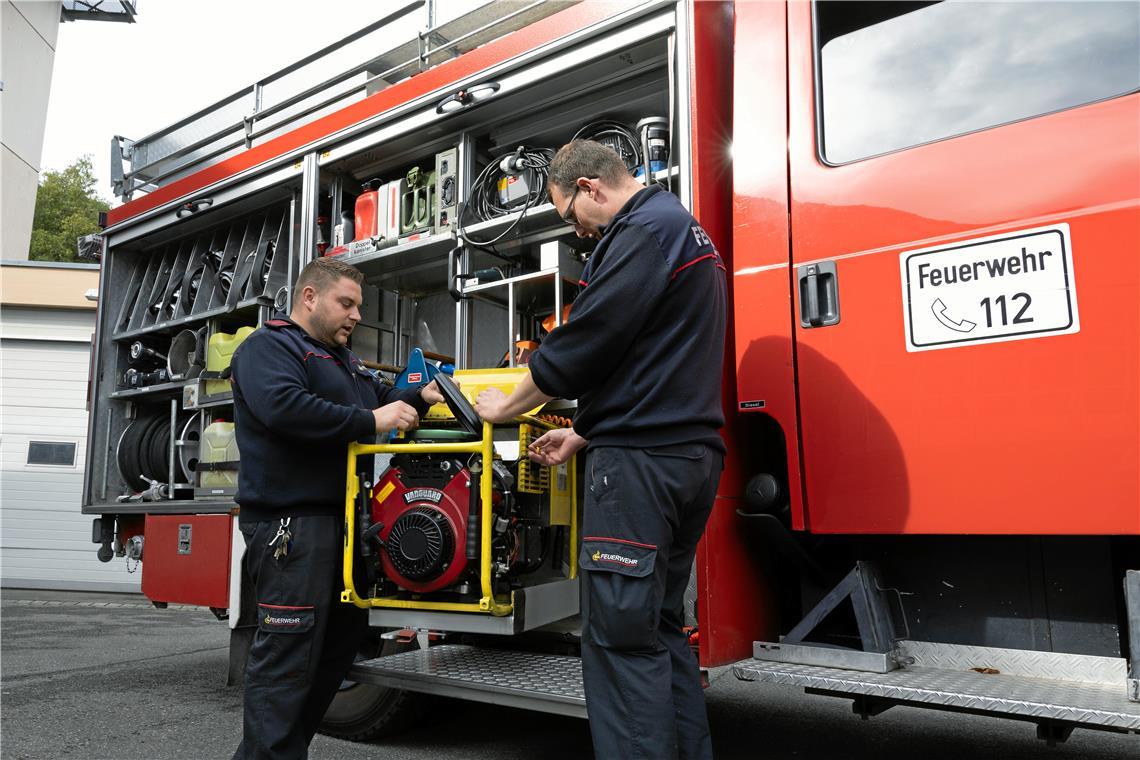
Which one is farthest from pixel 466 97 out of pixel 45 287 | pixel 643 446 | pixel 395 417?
pixel 45 287

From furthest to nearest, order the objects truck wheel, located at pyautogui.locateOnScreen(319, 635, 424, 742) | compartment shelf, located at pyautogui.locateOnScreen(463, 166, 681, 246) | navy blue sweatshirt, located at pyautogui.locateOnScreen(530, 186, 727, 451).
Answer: compartment shelf, located at pyautogui.locateOnScreen(463, 166, 681, 246) < truck wheel, located at pyautogui.locateOnScreen(319, 635, 424, 742) < navy blue sweatshirt, located at pyautogui.locateOnScreen(530, 186, 727, 451)

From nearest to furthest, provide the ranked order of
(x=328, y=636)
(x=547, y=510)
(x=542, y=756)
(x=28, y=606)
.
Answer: (x=328, y=636)
(x=547, y=510)
(x=542, y=756)
(x=28, y=606)

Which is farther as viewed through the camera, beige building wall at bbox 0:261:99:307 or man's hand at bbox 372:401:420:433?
beige building wall at bbox 0:261:99:307

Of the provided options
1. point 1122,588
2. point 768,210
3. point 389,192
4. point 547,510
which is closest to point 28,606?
point 389,192

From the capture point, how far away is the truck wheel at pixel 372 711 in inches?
130

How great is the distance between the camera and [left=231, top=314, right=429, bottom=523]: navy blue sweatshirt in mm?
2557

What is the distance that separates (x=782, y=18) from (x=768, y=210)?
0.66m

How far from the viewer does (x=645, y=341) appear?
2.09 m

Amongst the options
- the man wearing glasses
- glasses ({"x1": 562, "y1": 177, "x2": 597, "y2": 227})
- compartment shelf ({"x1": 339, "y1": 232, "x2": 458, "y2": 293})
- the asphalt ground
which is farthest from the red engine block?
compartment shelf ({"x1": 339, "y1": 232, "x2": 458, "y2": 293})

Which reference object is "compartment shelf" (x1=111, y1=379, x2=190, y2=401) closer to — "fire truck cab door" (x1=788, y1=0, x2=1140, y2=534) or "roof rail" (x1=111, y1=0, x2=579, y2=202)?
"roof rail" (x1=111, y1=0, x2=579, y2=202)

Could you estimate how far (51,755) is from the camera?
3084mm

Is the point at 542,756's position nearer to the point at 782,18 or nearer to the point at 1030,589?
the point at 1030,589

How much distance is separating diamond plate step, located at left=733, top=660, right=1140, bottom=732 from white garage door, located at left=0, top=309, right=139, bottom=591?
1081cm

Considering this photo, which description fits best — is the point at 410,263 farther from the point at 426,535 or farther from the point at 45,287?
the point at 45,287
